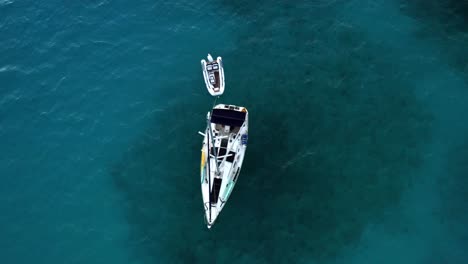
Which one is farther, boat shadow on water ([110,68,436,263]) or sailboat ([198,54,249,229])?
sailboat ([198,54,249,229])

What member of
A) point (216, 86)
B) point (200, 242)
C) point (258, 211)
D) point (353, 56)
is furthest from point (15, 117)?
point (353, 56)

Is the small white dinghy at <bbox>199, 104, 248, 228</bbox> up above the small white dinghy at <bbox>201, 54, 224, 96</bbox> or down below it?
below

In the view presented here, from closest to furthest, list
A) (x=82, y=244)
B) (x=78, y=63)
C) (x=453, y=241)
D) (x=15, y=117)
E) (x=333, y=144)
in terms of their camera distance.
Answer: (x=453, y=241)
(x=82, y=244)
(x=333, y=144)
(x=15, y=117)
(x=78, y=63)

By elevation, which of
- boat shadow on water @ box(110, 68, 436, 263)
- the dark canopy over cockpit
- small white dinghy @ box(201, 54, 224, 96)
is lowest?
boat shadow on water @ box(110, 68, 436, 263)

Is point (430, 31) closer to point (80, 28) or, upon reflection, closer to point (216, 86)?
point (216, 86)

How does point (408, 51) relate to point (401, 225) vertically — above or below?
above

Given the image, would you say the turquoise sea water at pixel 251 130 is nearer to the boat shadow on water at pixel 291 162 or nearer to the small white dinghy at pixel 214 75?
the boat shadow on water at pixel 291 162

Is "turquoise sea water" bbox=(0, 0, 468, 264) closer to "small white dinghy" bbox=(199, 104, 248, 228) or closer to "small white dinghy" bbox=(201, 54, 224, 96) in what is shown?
"small white dinghy" bbox=(199, 104, 248, 228)

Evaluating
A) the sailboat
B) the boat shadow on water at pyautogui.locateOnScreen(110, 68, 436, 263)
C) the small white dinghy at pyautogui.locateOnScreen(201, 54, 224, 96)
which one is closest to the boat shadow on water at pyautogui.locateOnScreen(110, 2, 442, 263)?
the boat shadow on water at pyautogui.locateOnScreen(110, 68, 436, 263)
